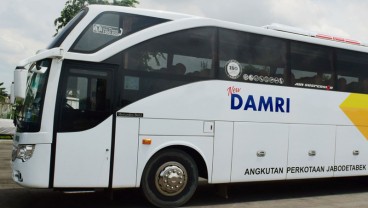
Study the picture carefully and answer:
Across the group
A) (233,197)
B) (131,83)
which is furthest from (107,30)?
(233,197)

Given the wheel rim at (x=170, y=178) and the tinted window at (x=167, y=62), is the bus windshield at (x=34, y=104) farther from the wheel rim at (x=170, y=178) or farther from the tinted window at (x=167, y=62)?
the wheel rim at (x=170, y=178)

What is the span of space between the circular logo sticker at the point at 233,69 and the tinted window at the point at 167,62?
338 millimetres

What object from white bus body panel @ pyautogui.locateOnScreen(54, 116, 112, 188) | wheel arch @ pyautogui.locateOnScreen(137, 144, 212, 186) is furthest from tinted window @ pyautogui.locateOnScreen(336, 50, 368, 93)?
white bus body panel @ pyautogui.locateOnScreen(54, 116, 112, 188)

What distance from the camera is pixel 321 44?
30.6 ft

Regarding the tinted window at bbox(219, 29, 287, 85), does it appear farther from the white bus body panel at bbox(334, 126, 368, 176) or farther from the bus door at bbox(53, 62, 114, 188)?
the bus door at bbox(53, 62, 114, 188)

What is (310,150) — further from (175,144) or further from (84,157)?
(84,157)

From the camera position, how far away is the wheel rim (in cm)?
736

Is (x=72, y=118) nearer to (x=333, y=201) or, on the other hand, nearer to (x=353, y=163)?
(x=333, y=201)

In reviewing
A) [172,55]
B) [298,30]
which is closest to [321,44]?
[298,30]

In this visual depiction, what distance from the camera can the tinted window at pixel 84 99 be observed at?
6.71 metres

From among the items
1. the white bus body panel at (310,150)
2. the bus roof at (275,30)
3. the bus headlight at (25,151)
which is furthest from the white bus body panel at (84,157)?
the white bus body panel at (310,150)

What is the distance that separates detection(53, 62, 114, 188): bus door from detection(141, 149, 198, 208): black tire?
2.55 feet

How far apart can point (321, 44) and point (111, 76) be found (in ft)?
15.9

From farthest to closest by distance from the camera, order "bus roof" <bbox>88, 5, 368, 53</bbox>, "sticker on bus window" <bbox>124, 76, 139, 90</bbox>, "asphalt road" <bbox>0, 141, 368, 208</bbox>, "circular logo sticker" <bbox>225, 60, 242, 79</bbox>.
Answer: "circular logo sticker" <bbox>225, 60, 242, 79</bbox> < "asphalt road" <bbox>0, 141, 368, 208</bbox> < "bus roof" <bbox>88, 5, 368, 53</bbox> < "sticker on bus window" <bbox>124, 76, 139, 90</bbox>
